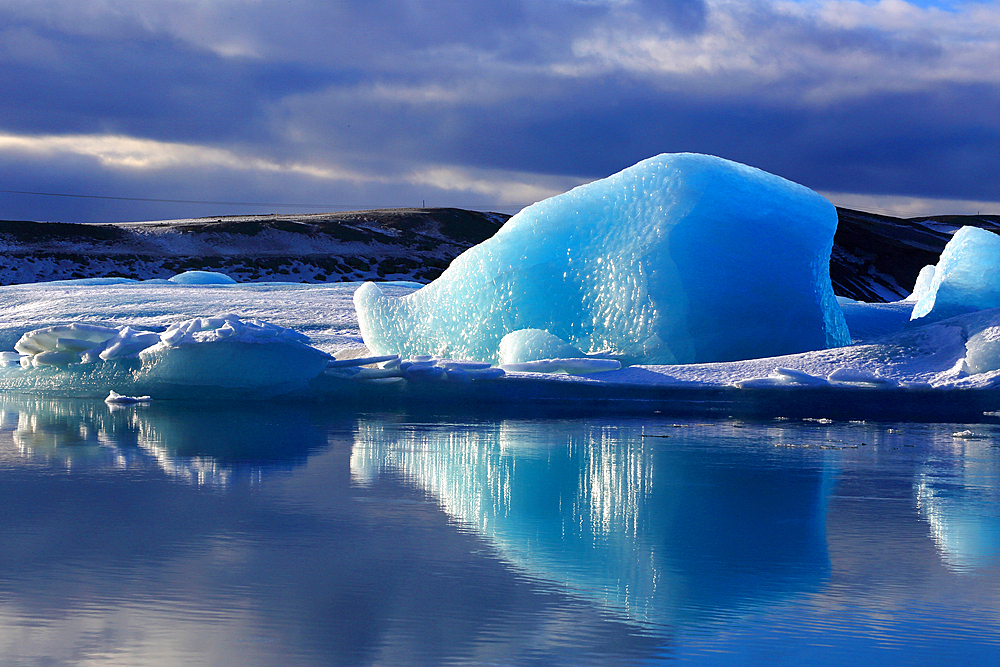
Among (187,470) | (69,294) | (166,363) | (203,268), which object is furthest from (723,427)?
(203,268)

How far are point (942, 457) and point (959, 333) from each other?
11.5 ft

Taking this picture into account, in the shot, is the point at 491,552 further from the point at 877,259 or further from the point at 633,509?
the point at 877,259

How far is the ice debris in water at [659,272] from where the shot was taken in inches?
387

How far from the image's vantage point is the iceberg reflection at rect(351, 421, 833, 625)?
9.86 feet

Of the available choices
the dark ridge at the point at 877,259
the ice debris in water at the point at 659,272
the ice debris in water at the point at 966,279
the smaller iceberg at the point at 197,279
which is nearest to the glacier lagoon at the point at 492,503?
the ice debris in water at the point at 659,272

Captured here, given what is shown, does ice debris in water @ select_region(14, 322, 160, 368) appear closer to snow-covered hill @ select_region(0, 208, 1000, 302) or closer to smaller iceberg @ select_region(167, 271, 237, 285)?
smaller iceberg @ select_region(167, 271, 237, 285)

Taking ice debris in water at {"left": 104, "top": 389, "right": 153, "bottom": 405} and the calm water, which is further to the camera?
ice debris in water at {"left": 104, "top": 389, "right": 153, "bottom": 405}

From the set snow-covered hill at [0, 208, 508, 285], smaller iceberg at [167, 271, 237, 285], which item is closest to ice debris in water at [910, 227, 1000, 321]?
smaller iceberg at [167, 271, 237, 285]

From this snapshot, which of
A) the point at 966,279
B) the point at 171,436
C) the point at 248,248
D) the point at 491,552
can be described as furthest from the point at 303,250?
the point at 491,552

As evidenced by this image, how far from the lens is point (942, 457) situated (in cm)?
573

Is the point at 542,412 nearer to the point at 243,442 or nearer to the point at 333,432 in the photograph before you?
the point at 333,432

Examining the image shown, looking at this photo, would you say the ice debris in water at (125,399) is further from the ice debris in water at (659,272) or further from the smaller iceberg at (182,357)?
the ice debris in water at (659,272)

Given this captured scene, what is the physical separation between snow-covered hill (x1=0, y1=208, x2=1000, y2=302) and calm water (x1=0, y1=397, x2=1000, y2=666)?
3826 centimetres

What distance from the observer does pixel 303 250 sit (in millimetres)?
52938
